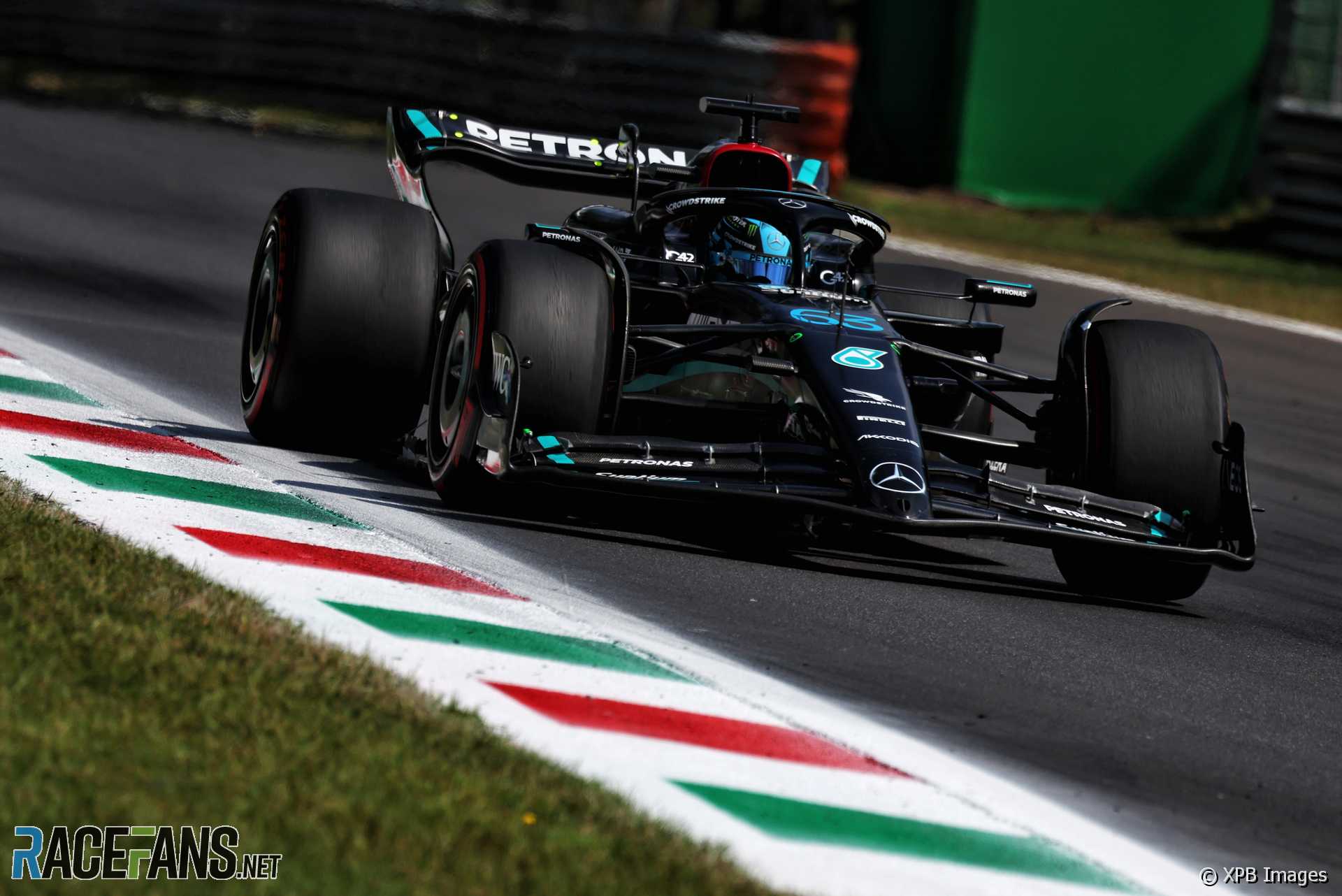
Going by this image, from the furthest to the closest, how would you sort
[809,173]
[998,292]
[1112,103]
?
[1112,103]
[809,173]
[998,292]

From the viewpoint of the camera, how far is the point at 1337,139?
64.1ft

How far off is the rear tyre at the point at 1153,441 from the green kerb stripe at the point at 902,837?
3113mm

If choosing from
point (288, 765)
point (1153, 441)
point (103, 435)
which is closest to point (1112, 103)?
point (1153, 441)

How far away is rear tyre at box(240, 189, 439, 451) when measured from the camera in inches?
304

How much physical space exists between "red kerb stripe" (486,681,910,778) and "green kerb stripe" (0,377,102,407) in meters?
3.80

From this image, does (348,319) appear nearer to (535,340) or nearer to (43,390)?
(535,340)

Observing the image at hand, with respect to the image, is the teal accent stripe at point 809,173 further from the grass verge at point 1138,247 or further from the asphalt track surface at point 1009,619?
the grass verge at point 1138,247

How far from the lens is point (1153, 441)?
7297 millimetres

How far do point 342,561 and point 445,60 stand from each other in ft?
50.9

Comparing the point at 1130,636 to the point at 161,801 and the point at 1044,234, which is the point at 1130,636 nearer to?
the point at 161,801

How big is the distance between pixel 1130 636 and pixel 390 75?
1551 centimetres

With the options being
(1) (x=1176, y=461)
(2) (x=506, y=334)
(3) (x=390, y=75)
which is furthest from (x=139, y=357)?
(3) (x=390, y=75)

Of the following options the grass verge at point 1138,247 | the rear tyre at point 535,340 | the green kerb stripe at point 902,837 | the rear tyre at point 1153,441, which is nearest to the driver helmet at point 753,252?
the rear tyre at point 535,340

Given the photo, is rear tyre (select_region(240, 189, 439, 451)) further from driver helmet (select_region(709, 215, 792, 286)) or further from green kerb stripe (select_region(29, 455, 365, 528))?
driver helmet (select_region(709, 215, 792, 286))
